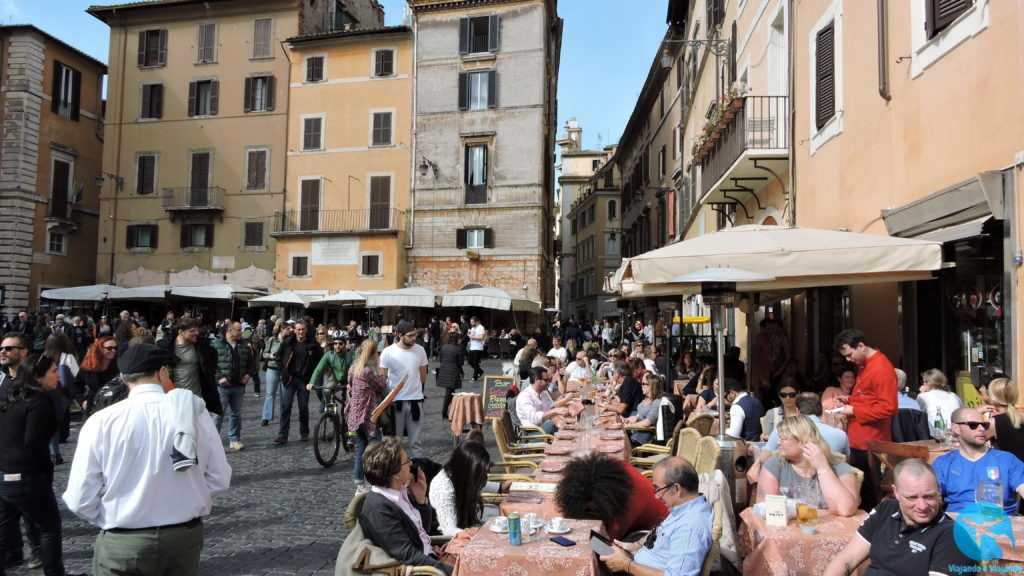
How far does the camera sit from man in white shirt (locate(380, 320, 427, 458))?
26.5 ft

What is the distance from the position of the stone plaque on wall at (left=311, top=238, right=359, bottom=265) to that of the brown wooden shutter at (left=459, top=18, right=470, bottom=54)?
30.8ft

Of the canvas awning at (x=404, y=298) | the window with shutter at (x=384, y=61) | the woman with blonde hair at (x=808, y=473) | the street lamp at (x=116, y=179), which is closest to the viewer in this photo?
the woman with blonde hair at (x=808, y=473)

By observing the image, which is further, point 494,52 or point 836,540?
point 494,52

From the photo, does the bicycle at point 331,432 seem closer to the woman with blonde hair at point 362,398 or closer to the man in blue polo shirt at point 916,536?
the woman with blonde hair at point 362,398

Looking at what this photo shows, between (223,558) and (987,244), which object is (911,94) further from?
(223,558)

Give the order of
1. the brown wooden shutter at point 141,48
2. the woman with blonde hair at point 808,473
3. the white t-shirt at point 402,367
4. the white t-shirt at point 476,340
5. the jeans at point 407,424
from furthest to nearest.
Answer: the brown wooden shutter at point 141,48, the white t-shirt at point 476,340, the jeans at point 407,424, the white t-shirt at point 402,367, the woman with blonde hair at point 808,473

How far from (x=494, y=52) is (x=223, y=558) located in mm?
28424

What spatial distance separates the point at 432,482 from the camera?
5.06 metres

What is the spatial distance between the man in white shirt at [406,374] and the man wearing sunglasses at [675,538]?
14.0 ft

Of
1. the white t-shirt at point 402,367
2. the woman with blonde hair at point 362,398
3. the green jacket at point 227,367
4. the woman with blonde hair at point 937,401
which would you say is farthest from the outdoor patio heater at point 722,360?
the green jacket at point 227,367

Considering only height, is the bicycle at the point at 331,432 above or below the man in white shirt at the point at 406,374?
below

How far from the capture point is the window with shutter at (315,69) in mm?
32719

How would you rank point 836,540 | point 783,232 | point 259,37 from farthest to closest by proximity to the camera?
point 259,37 < point 783,232 < point 836,540

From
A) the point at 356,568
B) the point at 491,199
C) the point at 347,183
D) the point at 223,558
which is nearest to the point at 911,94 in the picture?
the point at 356,568
